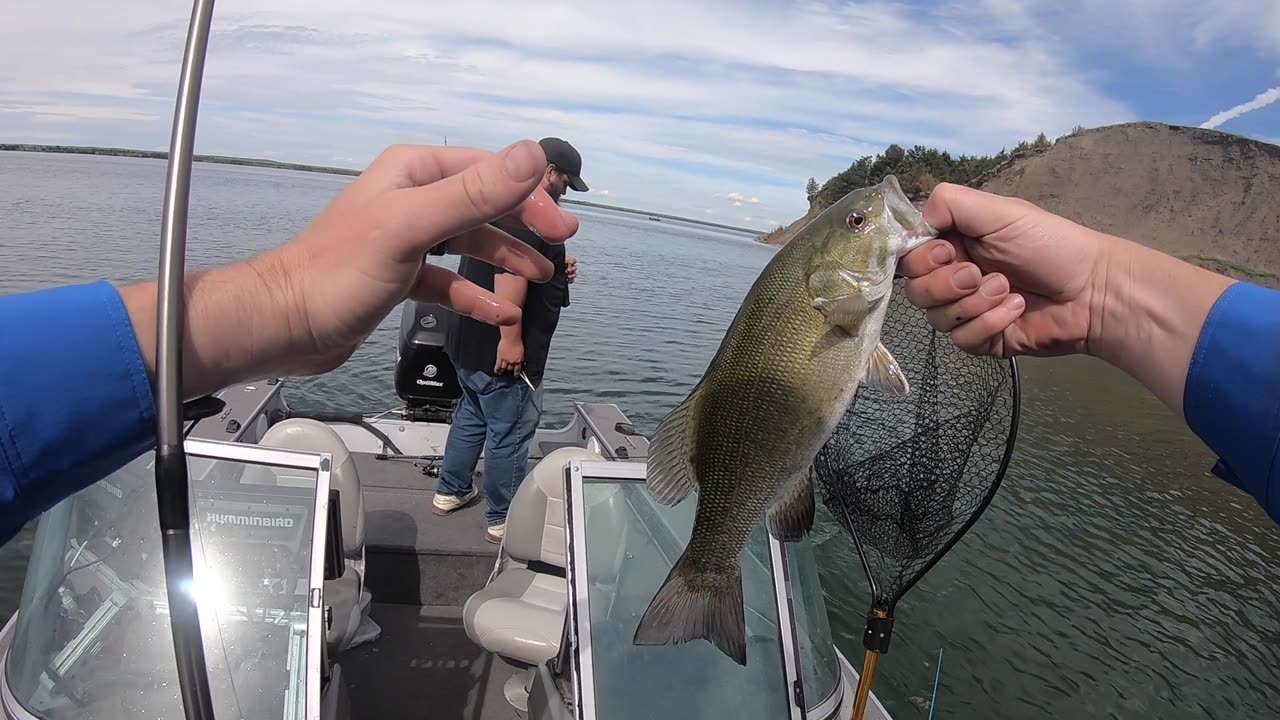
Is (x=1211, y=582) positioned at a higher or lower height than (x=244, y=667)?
lower

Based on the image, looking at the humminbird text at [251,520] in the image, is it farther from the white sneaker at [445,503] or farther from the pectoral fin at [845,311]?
the white sneaker at [445,503]

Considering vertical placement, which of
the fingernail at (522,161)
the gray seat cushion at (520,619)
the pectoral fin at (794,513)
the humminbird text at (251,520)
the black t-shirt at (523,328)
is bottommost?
the gray seat cushion at (520,619)

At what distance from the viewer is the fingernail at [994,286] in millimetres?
2078

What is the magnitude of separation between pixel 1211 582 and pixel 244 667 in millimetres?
11240

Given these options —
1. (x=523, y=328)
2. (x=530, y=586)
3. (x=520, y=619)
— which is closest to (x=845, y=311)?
(x=520, y=619)

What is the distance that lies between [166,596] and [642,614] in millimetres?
1885

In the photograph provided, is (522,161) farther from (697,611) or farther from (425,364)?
(425,364)

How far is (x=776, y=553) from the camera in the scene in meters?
3.26

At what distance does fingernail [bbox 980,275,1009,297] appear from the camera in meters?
2.08

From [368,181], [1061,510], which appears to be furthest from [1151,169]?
[368,181]

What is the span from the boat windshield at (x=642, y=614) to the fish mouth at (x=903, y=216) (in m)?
1.62

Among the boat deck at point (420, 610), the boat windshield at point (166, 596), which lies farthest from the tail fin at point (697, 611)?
the boat deck at point (420, 610)

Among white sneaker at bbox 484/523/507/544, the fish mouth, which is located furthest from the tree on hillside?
white sneaker at bbox 484/523/507/544

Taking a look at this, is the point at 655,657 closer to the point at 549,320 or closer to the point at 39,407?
the point at 39,407
